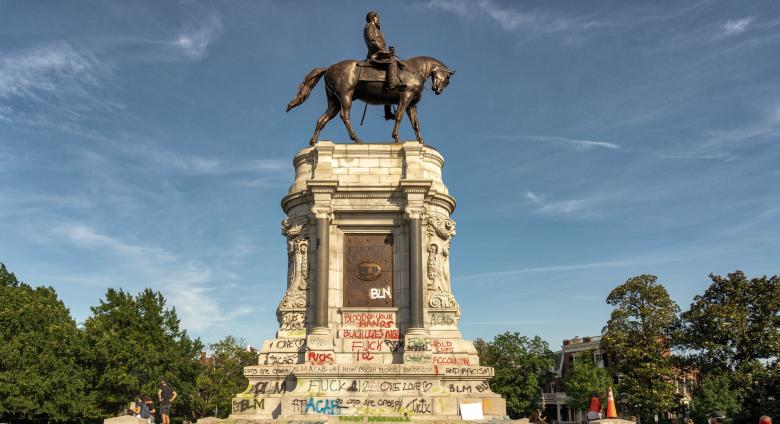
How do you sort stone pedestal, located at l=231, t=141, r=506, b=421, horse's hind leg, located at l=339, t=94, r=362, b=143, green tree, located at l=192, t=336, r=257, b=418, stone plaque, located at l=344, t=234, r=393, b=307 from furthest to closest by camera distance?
green tree, located at l=192, t=336, r=257, b=418
horse's hind leg, located at l=339, t=94, r=362, b=143
stone plaque, located at l=344, t=234, r=393, b=307
stone pedestal, located at l=231, t=141, r=506, b=421

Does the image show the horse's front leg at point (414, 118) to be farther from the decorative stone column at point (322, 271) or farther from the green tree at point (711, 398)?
the green tree at point (711, 398)

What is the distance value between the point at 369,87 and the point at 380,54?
1.47 metres

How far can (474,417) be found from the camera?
71.6ft

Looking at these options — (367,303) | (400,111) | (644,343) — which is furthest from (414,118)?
(644,343)

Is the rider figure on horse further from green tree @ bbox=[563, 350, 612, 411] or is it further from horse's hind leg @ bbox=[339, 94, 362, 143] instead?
green tree @ bbox=[563, 350, 612, 411]

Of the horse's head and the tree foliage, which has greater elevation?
the horse's head

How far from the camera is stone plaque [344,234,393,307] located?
2483 cm

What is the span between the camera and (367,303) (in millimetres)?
24781

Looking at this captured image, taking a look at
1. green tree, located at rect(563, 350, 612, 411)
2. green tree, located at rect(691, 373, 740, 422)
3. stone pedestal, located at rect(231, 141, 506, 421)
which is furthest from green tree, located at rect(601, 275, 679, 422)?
stone pedestal, located at rect(231, 141, 506, 421)

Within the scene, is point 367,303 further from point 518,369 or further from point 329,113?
point 518,369

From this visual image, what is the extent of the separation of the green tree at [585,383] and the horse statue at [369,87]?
154 feet

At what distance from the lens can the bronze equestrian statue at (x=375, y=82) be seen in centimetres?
2756

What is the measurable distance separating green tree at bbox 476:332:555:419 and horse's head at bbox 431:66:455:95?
149 feet

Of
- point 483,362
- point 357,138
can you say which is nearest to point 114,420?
point 357,138
